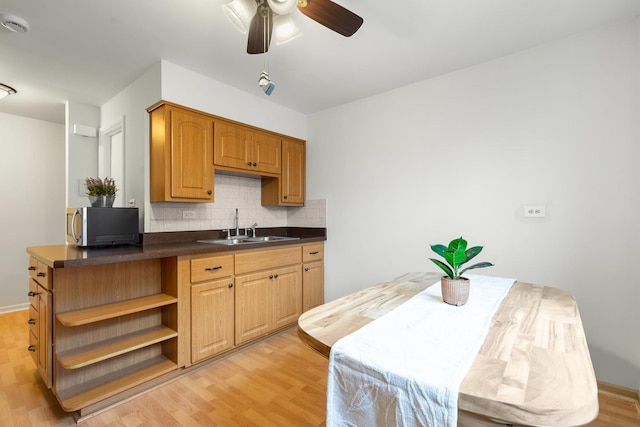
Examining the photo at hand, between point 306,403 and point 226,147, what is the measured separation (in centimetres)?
216

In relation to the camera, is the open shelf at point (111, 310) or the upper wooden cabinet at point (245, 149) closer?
the open shelf at point (111, 310)

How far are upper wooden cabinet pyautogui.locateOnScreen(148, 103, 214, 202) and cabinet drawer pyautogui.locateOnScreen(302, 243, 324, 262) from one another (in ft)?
3.65

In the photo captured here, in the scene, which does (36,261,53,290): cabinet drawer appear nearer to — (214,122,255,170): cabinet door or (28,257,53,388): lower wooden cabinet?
(28,257,53,388): lower wooden cabinet

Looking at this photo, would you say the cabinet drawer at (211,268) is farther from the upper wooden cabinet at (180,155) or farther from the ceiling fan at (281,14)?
the ceiling fan at (281,14)

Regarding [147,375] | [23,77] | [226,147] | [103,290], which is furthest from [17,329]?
[226,147]

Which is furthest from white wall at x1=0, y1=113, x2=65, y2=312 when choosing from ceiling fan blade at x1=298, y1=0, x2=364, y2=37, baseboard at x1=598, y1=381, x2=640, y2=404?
baseboard at x1=598, y1=381, x2=640, y2=404

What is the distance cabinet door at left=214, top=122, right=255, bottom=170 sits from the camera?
2.66 m

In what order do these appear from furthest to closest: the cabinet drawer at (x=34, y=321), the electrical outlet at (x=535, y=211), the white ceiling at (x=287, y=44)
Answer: the electrical outlet at (x=535, y=211), the cabinet drawer at (x=34, y=321), the white ceiling at (x=287, y=44)

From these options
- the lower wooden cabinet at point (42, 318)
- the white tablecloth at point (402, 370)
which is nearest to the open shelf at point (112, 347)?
the lower wooden cabinet at point (42, 318)

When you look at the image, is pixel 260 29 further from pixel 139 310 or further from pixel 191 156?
pixel 139 310

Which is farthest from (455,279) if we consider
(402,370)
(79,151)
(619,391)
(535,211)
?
(79,151)

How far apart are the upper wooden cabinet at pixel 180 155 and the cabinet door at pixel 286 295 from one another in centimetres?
100

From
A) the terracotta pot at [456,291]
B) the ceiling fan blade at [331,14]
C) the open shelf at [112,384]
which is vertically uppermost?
the ceiling fan blade at [331,14]

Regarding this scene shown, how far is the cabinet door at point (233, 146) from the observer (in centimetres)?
266
